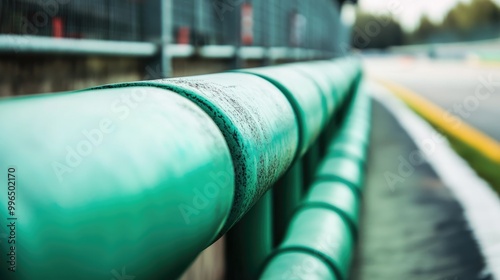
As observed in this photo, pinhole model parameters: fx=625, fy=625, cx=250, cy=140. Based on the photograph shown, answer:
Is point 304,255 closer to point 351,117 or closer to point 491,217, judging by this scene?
point 491,217

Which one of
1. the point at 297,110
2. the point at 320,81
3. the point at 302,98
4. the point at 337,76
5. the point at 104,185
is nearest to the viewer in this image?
the point at 104,185

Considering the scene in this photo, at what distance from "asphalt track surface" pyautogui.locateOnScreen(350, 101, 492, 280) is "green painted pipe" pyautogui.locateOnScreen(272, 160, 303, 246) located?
0.67 meters

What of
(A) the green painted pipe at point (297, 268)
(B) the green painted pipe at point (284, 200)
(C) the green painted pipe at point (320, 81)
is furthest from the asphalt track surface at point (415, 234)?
(A) the green painted pipe at point (297, 268)

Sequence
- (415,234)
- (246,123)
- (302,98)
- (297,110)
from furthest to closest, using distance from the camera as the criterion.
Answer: (415,234)
(302,98)
(297,110)
(246,123)

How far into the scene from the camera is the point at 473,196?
5961 mm

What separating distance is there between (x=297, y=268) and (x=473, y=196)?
3932 mm

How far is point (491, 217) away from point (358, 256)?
124 centimetres

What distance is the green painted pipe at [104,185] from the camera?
87cm

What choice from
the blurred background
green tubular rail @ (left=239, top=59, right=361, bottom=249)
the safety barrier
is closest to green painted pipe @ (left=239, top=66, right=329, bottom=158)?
green tubular rail @ (left=239, top=59, right=361, bottom=249)

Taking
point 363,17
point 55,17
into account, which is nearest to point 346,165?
point 55,17

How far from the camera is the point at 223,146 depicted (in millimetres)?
1323

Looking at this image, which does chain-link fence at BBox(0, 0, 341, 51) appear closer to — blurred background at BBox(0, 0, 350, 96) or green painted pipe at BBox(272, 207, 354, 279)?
blurred background at BBox(0, 0, 350, 96)

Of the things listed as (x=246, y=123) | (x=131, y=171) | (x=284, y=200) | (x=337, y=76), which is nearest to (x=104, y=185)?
(x=131, y=171)

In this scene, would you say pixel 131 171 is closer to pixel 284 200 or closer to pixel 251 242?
pixel 251 242
